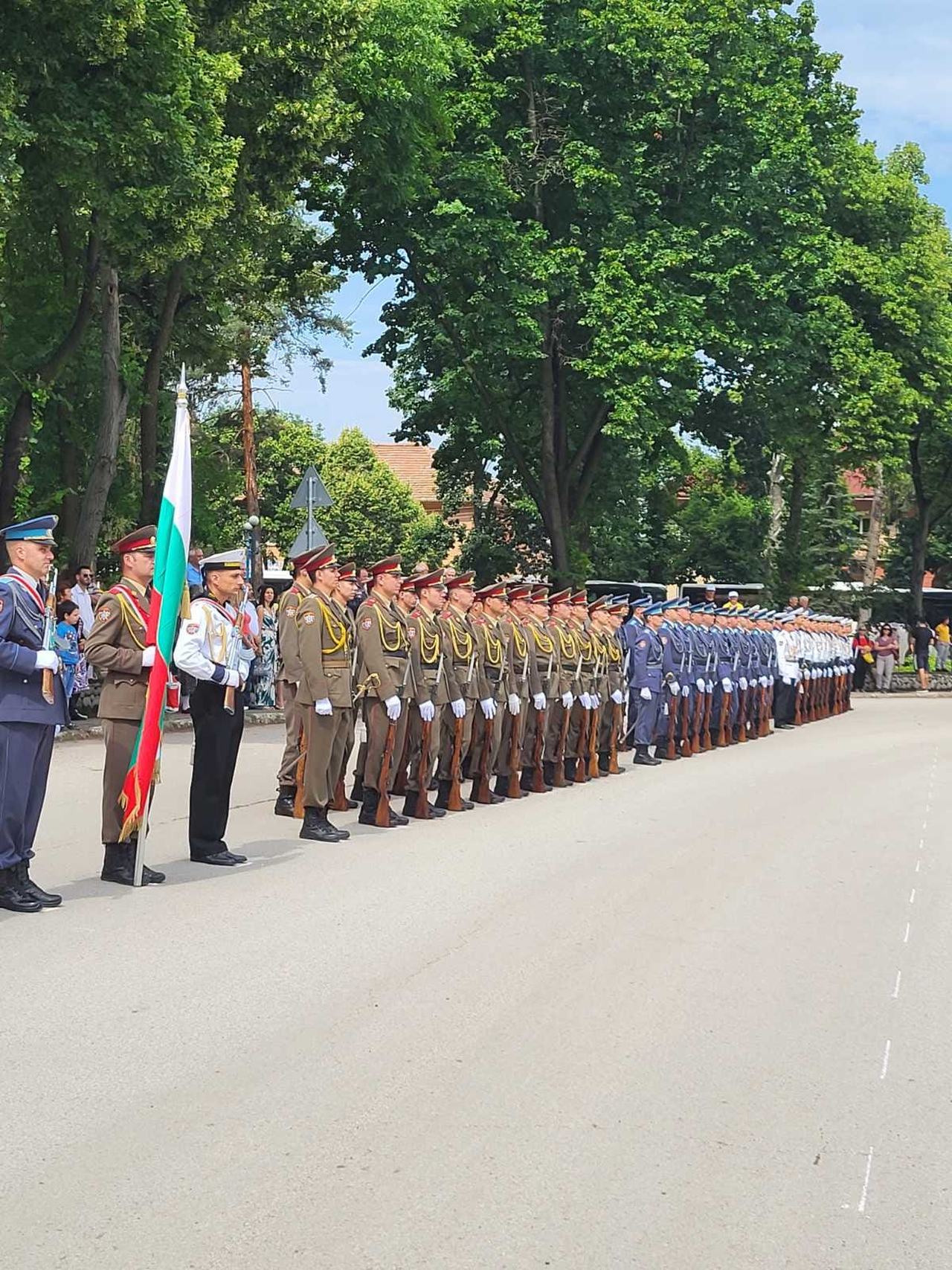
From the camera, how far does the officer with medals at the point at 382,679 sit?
13.1 metres

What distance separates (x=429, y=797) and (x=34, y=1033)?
873 cm

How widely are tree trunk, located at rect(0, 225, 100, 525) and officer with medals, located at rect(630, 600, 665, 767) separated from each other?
8294mm

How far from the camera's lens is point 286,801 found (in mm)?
13836

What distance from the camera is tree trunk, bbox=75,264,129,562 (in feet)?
79.6

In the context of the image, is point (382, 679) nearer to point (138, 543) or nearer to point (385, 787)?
point (385, 787)

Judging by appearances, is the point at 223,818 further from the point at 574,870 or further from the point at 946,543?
the point at 946,543

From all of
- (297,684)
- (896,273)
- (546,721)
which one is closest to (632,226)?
(896,273)

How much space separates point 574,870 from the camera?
1106 centimetres

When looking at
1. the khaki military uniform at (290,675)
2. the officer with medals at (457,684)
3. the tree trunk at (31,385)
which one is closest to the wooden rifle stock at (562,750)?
the officer with medals at (457,684)

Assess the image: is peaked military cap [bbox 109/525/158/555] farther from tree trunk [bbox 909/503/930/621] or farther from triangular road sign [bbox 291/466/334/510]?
tree trunk [bbox 909/503/930/621]

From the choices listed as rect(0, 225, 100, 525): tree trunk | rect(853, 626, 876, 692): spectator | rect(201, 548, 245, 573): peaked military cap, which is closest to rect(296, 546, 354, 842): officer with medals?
rect(201, 548, 245, 573): peaked military cap

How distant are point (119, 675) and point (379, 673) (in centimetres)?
333

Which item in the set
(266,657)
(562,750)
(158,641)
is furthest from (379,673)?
(266,657)

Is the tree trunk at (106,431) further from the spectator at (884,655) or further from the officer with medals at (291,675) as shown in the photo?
the spectator at (884,655)
